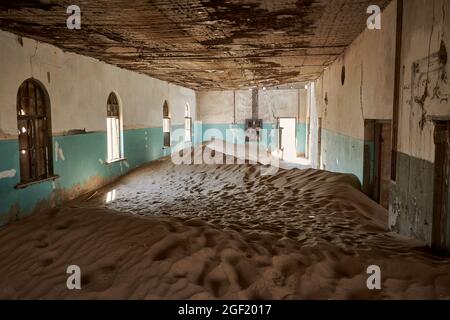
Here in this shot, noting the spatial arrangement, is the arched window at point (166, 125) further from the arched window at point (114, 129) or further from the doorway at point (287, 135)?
the doorway at point (287, 135)

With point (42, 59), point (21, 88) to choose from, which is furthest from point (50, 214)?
point (42, 59)

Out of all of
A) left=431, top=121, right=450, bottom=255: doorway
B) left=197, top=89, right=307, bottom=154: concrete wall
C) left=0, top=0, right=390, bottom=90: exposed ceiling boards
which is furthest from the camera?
left=197, top=89, right=307, bottom=154: concrete wall

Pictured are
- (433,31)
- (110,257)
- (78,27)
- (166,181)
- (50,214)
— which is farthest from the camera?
(166,181)

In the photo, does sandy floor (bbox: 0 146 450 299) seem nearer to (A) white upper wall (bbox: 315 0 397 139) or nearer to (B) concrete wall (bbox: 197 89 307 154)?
(A) white upper wall (bbox: 315 0 397 139)

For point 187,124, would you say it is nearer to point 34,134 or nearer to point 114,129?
point 114,129

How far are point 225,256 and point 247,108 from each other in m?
18.1

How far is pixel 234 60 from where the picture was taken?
31.0ft

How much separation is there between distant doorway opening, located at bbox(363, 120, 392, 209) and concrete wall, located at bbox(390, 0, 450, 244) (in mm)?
1556

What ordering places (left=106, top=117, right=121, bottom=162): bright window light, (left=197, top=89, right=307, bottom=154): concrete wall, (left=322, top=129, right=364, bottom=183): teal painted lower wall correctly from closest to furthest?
(left=322, top=129, right=364, bottom=183): teal painted lower wall
(left=106, top=117, right=121, bottom=162): bright window light
(left=197, top=89, right=307, bottom=154): concrete wall

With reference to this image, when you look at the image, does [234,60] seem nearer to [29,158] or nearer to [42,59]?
[42,59]

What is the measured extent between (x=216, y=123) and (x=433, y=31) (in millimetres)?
18365

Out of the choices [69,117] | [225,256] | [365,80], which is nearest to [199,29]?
[365,80]

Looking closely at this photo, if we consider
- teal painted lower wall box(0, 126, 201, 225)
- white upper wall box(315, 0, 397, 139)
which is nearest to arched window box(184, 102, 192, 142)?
teal painted lower wall box(0, 126, 201, 225)

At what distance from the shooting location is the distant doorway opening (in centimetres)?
626
